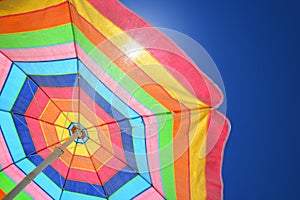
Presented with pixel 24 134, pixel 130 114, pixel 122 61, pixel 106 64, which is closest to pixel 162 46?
pixel 122 61

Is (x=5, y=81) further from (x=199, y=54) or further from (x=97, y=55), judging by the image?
(x=199, y=54)

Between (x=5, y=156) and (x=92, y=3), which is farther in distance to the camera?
(x=5, y=156)

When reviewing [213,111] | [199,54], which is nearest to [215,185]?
[213,111]

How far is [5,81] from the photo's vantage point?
1964 millimetres

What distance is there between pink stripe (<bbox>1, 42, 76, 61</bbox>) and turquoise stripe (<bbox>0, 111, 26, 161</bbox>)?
58 cm

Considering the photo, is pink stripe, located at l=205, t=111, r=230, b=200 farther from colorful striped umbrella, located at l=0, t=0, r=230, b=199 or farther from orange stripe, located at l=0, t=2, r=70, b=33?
orange stripe, located at l=0, t=2, r=70, b=33

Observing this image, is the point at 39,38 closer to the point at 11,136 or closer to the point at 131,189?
the point at 11,136

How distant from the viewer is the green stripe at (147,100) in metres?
1.60

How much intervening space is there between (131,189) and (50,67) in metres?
1.31

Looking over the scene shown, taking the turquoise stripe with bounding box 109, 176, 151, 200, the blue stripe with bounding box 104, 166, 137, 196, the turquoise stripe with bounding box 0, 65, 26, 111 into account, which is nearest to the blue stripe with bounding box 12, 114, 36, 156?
the turquoise stripe with bounding box 0, 65, 26, 111

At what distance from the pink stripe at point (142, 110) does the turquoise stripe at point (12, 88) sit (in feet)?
2.08

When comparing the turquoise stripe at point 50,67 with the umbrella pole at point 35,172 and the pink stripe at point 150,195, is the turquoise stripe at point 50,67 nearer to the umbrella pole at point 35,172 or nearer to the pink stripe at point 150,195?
the umbrella pole at point 35,172

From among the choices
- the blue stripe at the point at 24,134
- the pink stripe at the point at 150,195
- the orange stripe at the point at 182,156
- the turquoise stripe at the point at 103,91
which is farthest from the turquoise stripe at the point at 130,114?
the blue stripe at the point at 24,134

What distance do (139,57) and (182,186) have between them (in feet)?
3.44
